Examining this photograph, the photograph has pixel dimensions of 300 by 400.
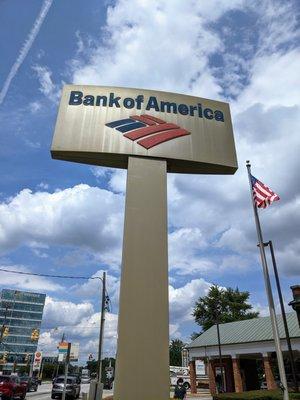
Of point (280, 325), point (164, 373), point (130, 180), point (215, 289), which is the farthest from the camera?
point (215, 289)

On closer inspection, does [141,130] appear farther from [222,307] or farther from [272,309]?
[222,307]

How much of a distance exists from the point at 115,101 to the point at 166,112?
227cm

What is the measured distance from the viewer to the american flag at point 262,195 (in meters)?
17.5

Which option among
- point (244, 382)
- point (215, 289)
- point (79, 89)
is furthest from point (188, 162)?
point (215, 289)

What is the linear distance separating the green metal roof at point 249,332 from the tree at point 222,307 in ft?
97.8

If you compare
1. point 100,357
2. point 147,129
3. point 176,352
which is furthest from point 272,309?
point 176,352

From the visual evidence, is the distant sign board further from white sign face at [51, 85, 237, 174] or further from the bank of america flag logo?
the bank of america flag logo

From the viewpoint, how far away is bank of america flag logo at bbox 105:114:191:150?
16.2m

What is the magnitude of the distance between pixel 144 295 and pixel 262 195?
772 cm

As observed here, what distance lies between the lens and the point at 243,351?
37094 millimetres

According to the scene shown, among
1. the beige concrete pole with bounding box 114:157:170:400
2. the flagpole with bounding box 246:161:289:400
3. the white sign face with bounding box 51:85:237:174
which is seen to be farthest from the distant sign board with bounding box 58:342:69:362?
the white sign face with bounding box 51:85:237:174

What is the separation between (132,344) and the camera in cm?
1245

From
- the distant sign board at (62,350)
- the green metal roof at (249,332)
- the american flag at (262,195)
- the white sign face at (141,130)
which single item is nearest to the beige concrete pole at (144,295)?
the white sign face at (141,130)

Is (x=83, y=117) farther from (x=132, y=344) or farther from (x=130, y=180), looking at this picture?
(x=132, y=344)
